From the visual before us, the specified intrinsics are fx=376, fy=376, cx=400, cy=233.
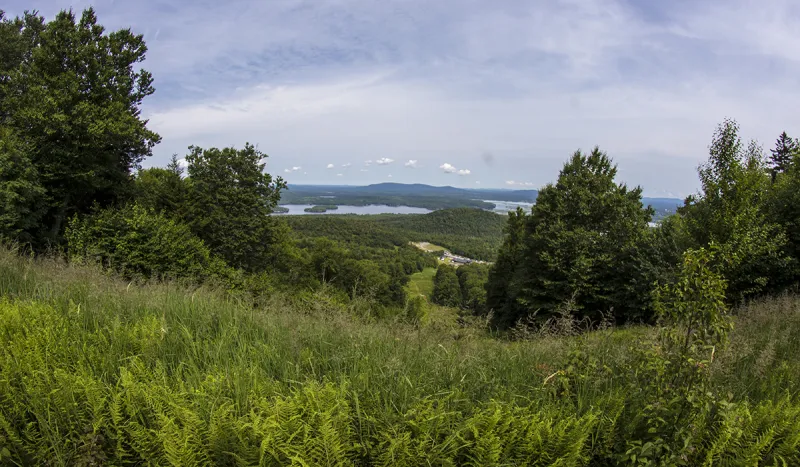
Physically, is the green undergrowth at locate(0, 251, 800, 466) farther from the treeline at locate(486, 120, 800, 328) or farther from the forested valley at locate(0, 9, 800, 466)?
the treeline at locate(486, 120, 800, 328)

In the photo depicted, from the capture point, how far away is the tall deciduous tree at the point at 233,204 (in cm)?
2223

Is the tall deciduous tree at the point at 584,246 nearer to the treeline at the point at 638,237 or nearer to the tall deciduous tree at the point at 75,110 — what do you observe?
the treeline at the point at 638,237

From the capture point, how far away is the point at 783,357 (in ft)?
11.0

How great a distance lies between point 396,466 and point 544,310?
769 inches

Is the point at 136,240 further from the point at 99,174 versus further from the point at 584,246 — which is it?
the point at 584,246

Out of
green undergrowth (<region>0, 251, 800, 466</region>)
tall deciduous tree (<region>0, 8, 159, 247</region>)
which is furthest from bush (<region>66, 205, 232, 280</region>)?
green undergrowth (<region>0, 251, 800, 466</region>)

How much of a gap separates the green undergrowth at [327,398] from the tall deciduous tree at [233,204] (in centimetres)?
2028

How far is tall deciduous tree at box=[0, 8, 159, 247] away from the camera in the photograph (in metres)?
15.4

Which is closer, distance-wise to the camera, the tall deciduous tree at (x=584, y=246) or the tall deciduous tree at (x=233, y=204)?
the tall deciduous tree at (x=584, y=246)

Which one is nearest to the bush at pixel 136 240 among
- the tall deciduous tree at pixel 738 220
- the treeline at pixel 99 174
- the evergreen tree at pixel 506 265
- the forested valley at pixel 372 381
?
the treeline at pixel 99 174

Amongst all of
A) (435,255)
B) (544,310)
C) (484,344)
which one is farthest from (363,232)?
(484,344)

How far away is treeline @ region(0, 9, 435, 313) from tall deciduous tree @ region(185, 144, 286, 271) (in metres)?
0.07

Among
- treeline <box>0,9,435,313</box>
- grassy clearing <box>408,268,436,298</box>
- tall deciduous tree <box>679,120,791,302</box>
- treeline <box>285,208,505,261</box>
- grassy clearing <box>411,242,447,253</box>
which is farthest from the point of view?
grassy clearing <box>411,242,447,253</box>

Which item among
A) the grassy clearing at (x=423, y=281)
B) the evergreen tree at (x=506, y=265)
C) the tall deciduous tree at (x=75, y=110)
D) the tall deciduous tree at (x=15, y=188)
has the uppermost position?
the tall deciduous tree at (x=75, y=110)
